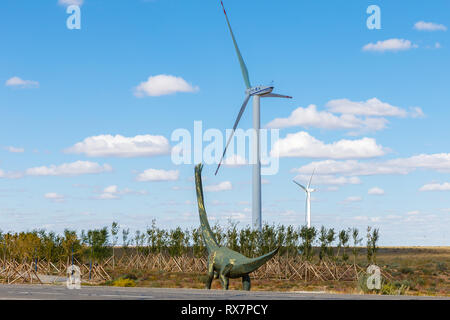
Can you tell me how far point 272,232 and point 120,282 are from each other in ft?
70.7

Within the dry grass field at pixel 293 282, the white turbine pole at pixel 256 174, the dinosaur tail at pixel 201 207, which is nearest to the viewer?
the dinosaur tail at pixel 201 207

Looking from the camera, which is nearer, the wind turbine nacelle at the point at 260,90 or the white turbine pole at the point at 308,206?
the wind turbine nacelle at the point at 260,90

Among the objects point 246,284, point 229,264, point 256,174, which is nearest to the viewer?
point 229,264

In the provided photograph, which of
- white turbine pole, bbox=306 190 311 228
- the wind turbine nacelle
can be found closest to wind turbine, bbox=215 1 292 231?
the wind turbine nacelle

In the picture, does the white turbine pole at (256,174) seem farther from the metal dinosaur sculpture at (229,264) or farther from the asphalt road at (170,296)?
the asphalt road at (170,296)

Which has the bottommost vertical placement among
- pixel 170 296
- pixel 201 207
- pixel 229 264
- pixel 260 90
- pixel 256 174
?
pixel 170 296

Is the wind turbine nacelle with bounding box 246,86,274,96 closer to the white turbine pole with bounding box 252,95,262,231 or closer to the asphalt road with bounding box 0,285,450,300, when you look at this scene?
the white turbine pole with bounding box 252,95,262,231

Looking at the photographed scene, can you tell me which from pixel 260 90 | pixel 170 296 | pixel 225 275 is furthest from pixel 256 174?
pixel 170 296

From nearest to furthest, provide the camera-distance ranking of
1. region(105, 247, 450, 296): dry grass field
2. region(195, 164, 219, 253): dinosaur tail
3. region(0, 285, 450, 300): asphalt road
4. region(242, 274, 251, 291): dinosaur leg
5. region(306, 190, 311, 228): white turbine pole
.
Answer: region(0, 285, 450, 300): asphalt road, region(242, 274, 251, 291): dinosaur leg, region(195, 164, 219, 253): dinosaur tail, region(105, 247, 450, 296): dry grass field, region(306, 190, 311, 228): white turbine pole

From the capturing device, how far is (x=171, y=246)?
60.0 metres

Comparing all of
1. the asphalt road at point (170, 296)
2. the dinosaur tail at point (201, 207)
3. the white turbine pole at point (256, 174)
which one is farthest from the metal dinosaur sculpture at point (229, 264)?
the white turbine pole at point (256, 174)

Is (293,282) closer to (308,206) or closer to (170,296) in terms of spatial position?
(308,206)
